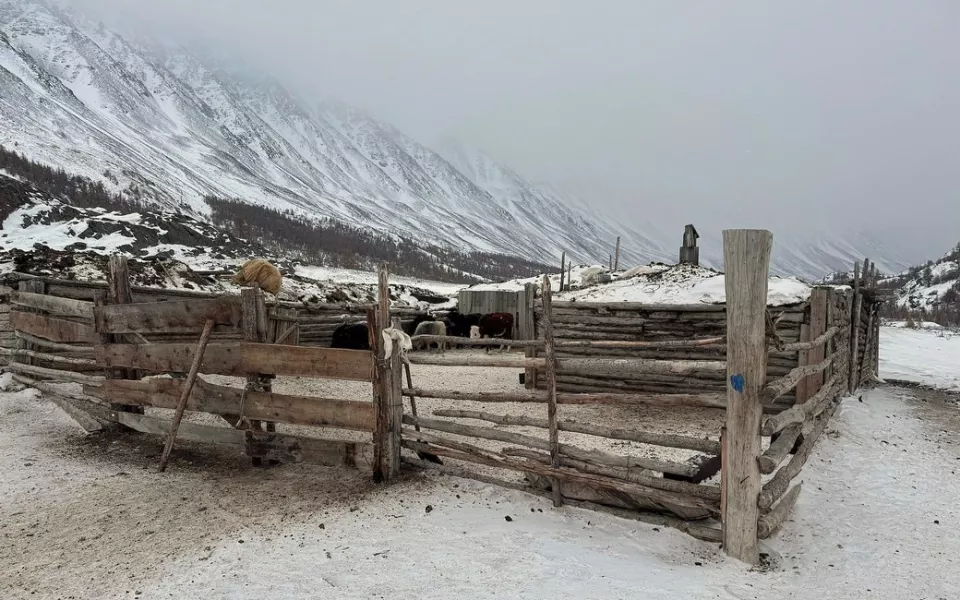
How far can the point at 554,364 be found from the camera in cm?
388

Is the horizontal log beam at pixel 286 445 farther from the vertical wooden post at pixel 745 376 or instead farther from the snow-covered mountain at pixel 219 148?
the snow-covered mountain at pixel 219 148

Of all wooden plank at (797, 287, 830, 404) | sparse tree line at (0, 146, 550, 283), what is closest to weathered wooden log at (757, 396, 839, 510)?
wooden plank at (797, 287, 830, 404)

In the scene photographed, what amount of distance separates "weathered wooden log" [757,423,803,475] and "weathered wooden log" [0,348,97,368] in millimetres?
7068

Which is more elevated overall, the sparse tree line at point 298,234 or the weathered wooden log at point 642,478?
the sparse tree line at point 298,234

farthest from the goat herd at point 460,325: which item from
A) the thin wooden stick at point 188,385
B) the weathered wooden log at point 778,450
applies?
the weathered wooden log at point 778,450

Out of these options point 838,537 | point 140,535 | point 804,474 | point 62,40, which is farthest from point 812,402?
point 62,40

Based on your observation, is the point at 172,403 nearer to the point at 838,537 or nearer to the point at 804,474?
the point at 838,537

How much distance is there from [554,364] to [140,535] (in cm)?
281

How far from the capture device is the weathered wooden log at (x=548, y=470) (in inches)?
134

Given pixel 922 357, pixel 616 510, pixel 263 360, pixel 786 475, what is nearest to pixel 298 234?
pixel 922 357

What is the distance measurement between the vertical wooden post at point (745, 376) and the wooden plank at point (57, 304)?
18.3ft

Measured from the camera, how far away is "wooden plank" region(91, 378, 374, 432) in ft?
14.2

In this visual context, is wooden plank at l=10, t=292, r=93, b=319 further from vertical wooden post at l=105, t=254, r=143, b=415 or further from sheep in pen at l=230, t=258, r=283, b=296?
sheep in pen at l=230, t=258, r=283, b=296

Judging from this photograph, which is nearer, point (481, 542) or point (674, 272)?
point (481, 542)
